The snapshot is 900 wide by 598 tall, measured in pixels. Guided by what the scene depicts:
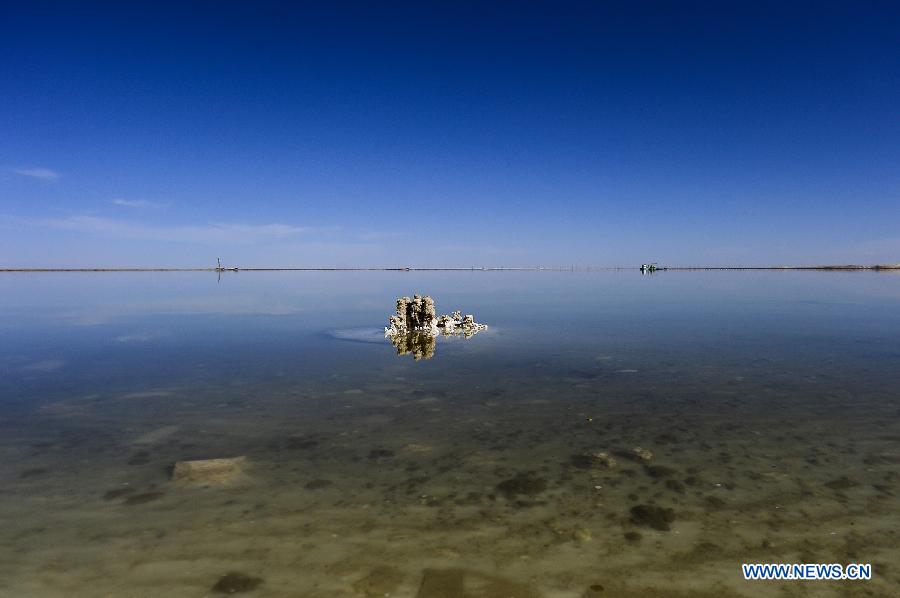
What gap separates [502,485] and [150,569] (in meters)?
5.29

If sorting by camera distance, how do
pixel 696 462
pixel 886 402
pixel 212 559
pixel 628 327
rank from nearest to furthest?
pixel 212 559, pixel 696 462, pixel 886 402, pixel 628 327

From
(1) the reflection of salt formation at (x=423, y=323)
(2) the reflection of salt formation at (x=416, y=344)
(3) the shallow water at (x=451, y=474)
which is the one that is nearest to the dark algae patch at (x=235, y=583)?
(3) the shallow water at (x=451, y=474)

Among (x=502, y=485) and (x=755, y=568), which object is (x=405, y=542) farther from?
(x=755, y=568)

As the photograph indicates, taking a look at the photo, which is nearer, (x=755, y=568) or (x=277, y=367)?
(x=755, y=568)

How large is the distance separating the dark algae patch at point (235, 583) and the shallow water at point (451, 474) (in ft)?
0.11

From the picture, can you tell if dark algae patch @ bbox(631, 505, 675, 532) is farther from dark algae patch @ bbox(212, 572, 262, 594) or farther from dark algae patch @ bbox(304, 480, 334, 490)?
dark algae patch @ bbox(212, 572, 262, 594)

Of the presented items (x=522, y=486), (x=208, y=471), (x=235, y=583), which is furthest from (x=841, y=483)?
(x=208, y=471)

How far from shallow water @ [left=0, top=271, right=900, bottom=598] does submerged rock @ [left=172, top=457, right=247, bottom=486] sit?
0.23 meters

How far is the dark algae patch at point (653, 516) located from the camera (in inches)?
287

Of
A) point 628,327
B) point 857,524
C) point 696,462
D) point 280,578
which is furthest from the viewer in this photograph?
point 628,327


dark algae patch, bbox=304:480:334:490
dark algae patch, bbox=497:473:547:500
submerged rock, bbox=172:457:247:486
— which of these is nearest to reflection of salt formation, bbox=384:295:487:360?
submerged rock, bbox=172:457:247:486

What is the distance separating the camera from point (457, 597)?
224 inches

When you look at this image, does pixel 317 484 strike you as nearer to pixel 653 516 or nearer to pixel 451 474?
pixel 451 474

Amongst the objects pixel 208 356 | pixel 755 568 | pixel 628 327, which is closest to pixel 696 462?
pixel 755 568
